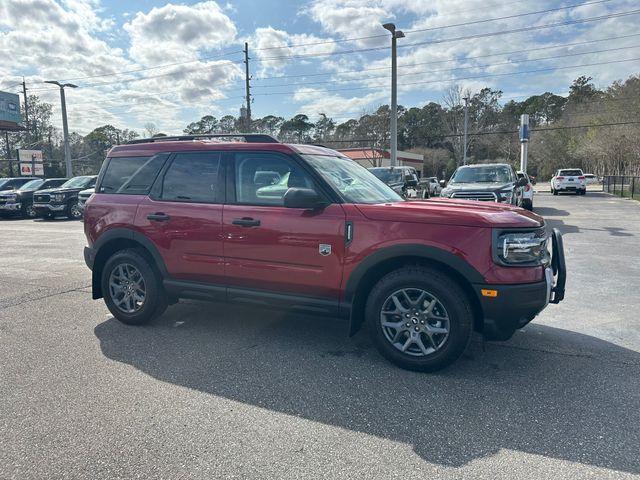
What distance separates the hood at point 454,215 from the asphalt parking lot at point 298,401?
4.06 ft

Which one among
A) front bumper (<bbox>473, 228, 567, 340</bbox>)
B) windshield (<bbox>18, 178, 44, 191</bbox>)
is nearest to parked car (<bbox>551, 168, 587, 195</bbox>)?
front bumper (<bbox>473, 228, 567, 340</bbox>)

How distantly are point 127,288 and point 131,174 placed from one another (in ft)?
4.12

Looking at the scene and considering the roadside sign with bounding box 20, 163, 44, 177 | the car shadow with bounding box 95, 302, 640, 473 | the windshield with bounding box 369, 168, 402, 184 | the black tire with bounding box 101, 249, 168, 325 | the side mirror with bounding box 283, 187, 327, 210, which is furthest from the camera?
the roadside sign with bounding box 20, 163, 44, 177

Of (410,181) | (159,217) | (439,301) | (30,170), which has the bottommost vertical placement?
(439,301)

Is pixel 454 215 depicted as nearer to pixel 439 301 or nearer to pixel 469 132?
pixel 439 301

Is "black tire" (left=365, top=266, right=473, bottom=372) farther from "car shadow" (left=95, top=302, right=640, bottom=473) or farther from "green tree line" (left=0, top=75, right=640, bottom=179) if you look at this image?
"green tree line" (left=0, top=75, right=640, bottom=179)

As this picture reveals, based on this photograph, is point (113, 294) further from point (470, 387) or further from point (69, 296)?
point (470, 387)

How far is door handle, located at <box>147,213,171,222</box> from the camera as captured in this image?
15.0 feet

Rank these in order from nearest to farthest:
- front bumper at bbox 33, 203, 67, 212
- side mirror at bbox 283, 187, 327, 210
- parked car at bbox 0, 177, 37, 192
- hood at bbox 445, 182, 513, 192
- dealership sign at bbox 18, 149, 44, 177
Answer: side mirror at bbox 283, 187, 327, 210, hood at bbox 445, 182, 513, 192, front bumper at bbox 33, 203, 67, 212, parked car at bbox 0, 177, 37, 192, dealership sign at bbox 18, 149, 44, 177

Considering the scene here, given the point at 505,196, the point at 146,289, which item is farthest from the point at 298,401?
the point at 505,196

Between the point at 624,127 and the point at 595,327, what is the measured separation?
4115cm

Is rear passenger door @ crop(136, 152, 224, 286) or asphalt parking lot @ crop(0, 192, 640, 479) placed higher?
rear passenger door @ crop(136, 152, 224, 286)

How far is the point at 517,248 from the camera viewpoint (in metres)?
3.39

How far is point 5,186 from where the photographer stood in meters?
21.8
